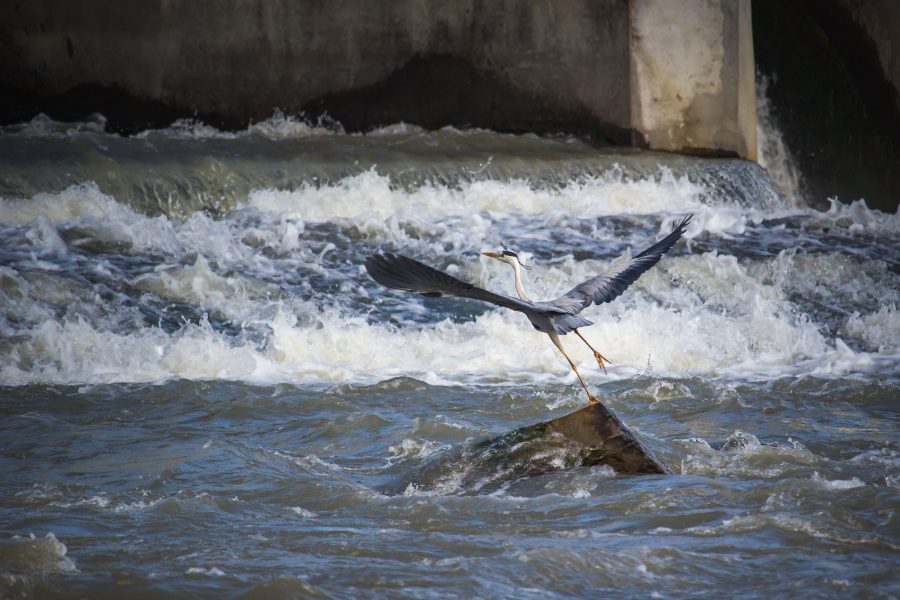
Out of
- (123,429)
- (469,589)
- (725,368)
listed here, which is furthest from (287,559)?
(725,368)

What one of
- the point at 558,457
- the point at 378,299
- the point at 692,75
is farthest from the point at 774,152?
the point at 558,457

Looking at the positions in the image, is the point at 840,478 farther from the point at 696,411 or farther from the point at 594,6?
the point at 594,6

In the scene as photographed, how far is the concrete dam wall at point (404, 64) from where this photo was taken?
37.6 ft

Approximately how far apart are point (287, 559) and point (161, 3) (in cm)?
923

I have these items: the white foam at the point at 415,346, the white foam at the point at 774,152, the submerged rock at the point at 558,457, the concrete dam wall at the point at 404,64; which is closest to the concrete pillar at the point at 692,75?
the concrete dam wall at the point at 404,64

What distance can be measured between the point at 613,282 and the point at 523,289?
0.41 meters

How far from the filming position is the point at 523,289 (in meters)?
4.29

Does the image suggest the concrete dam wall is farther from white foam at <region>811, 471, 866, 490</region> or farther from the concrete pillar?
white foam at <region>811, 471, 866, 490</region>

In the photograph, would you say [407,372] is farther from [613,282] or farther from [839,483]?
[839,483]

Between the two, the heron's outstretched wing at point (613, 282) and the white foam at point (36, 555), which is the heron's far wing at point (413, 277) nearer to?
the heron's outstretched wing at point (613, 282)

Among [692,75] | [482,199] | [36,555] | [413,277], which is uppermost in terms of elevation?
[692,75]

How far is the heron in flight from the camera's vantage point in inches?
141

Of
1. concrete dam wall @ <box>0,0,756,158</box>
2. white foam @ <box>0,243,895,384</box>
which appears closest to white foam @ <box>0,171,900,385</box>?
white foam @ <box>0,243,895,384</box>

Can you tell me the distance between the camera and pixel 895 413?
582 centimetres
